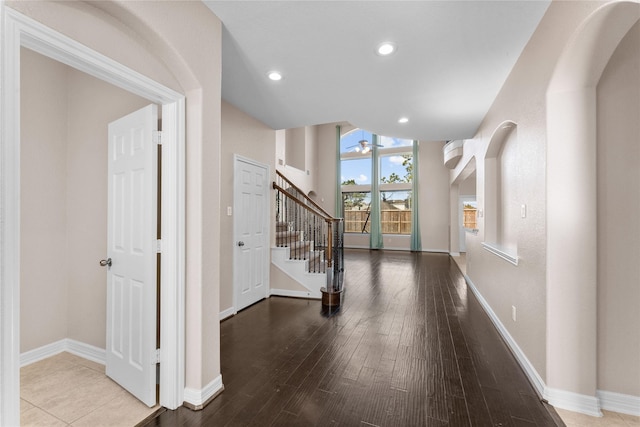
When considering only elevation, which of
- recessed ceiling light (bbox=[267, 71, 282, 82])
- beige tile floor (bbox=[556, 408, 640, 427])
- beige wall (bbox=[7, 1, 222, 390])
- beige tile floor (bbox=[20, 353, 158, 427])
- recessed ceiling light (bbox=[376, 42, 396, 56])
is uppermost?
recessed ceiling light (bbox=[376, 42, 396, 56])

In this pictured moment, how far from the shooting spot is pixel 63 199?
2.68m

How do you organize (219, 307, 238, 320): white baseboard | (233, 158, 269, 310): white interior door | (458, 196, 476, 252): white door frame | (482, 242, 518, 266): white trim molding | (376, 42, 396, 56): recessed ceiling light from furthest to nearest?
(458, 196, 476, 252): white door frame → (233, 158, 269, 310): white interior door → (219, 307, 238, 320): white baseboard → (482, 242, 518, 266): white trim molding → (376, 42, 396, 56): recessed ceiling light

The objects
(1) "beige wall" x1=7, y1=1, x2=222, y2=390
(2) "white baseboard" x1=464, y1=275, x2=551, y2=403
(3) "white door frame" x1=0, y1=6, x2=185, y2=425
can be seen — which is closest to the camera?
(3) "white door frame" x1=0, y1=6, x2=185, y2=425

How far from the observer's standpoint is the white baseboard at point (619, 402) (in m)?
1.85

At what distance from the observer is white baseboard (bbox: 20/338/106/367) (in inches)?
96.8

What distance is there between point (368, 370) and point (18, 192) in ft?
8.15

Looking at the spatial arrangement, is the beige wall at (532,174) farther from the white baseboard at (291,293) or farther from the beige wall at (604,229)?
the white baseboard at (291,293)

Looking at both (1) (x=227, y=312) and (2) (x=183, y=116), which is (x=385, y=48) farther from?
(1) (x=227, y=312)

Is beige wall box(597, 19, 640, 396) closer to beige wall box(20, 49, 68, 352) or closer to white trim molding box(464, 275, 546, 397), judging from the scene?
white trim molding box(464, 275, 546, 397)

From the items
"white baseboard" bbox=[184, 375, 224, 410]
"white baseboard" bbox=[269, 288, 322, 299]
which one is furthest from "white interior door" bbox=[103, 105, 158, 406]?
"white baseboard" bbox=[269, 288, 322, 299]

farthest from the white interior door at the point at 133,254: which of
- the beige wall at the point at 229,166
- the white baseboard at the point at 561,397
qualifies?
the white baseboard at the point at 561,397

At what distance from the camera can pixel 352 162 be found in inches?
435

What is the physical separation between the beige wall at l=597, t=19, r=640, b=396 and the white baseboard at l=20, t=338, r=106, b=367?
13.0 ft

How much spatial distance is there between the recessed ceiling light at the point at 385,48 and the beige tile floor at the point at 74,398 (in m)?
3.19
